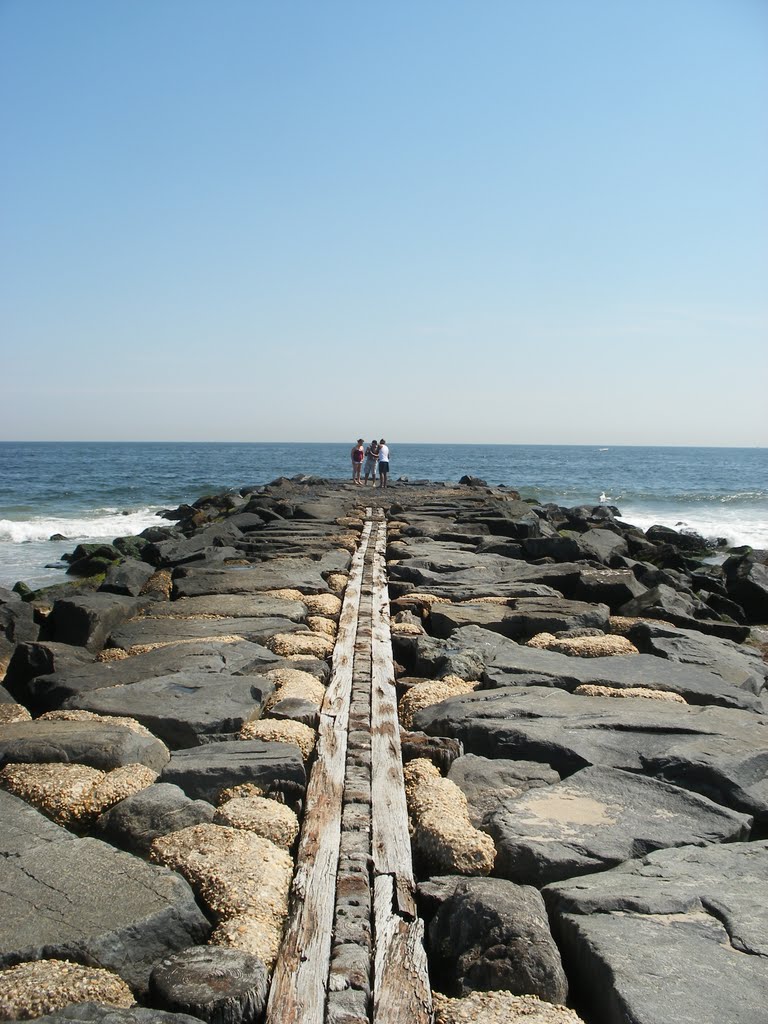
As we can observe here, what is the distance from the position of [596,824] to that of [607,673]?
96.0 inches

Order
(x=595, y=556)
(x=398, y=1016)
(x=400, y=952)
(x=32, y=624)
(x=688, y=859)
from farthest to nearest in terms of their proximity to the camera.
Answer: (x=595, y=556)
(x=32, y=624)
(x=688, y=859)
(x=400, y=952)
(x=398, y=1016)

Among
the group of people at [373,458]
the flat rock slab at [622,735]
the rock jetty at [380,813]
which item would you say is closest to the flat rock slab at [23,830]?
the rock jetty at [380,813]

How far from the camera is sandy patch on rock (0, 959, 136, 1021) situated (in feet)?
8.16

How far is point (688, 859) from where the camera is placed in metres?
3.48

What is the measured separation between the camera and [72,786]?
153 inches

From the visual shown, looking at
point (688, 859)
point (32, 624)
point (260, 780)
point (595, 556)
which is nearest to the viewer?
point (688, 859)

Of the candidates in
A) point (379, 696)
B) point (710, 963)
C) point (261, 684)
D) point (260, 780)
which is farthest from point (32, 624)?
point (710, 963)

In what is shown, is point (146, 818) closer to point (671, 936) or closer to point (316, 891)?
point (316, 891)

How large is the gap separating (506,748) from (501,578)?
5112mm

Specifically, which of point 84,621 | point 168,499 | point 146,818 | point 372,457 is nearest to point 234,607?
point 84,621

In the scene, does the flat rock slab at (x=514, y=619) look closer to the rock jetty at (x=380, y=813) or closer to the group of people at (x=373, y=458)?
the rock jetty at (x=380, y=813)

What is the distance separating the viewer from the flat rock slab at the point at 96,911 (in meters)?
2.77

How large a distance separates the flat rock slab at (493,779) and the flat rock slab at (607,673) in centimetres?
140

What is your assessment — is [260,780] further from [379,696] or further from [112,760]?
[379,696]
